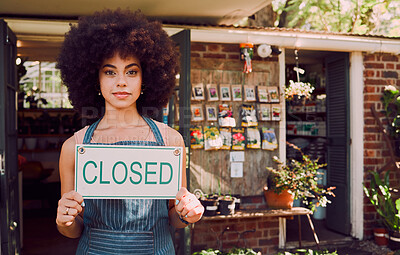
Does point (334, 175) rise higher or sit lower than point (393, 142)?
lower

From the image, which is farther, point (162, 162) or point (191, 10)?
point (191, 10)

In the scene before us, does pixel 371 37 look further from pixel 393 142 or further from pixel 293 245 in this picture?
pixel 293 245

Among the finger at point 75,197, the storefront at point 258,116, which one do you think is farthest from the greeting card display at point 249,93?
the finger at point 75,197

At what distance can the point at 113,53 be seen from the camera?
5.07ft

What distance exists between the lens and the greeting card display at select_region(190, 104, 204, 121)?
13.8 feet

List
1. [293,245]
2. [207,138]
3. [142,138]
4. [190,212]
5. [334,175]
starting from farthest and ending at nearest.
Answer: [334,175] < [293,245] < [207,138] < [142,138] < [190,212]

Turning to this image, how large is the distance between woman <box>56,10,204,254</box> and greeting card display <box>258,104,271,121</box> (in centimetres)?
276

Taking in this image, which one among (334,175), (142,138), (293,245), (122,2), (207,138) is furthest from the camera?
(334,175)

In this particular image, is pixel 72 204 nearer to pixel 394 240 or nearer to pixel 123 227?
pixel 123 227

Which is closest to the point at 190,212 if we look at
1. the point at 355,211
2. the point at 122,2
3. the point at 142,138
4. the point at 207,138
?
the point at 142,138

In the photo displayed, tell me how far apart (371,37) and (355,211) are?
219 cm

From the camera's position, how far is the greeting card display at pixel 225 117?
168 inches

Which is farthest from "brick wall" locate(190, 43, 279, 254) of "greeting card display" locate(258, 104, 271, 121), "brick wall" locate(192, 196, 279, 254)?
"greeting card display" locate(258, 104, 271, 121)

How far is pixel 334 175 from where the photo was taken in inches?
205
